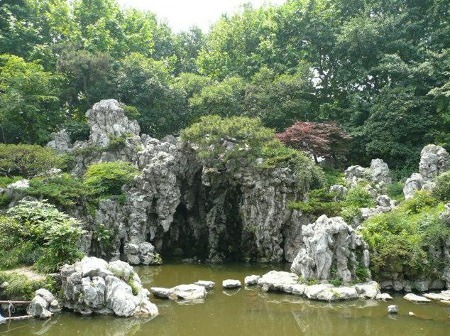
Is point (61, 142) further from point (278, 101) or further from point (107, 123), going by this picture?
point (278, 101)

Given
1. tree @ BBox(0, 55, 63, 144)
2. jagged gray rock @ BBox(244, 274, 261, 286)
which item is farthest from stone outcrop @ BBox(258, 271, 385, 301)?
tree @ BBox(0, 55, 63, 144)

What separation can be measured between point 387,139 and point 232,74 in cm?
1377

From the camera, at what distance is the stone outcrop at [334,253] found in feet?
52.3

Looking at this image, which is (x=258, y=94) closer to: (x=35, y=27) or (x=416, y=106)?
(x=416, y=106)

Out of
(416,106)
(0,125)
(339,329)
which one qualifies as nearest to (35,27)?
(0,125)

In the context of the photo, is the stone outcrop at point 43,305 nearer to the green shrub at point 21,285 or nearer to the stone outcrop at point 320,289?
the green shrub at point 21,285

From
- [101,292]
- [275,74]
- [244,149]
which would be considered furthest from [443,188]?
[275,74]

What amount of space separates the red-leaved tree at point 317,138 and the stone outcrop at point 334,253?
10.3m

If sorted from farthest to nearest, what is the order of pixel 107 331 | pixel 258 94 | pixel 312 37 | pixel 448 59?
pixel 312 37, pixel 258 94, pixel 448 59, pixel 107 331

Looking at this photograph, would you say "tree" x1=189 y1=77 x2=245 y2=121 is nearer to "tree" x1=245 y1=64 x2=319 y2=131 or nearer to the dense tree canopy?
the dense tree canopy

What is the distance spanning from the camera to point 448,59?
1057 inches

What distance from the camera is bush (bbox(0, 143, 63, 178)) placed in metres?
21.2

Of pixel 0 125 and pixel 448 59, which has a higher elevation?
pixel 448 59

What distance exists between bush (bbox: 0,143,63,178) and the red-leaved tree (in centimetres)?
1260
